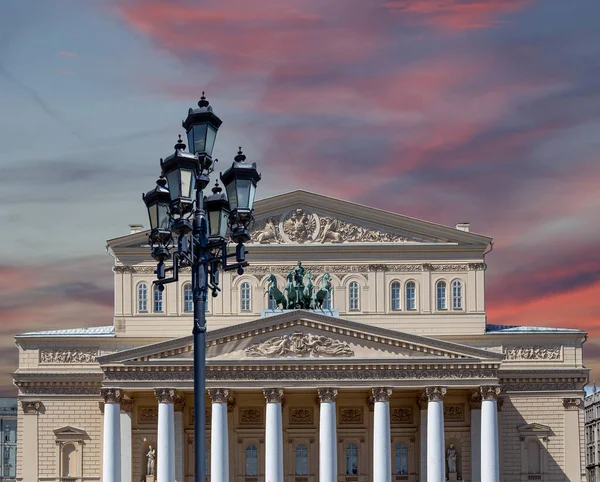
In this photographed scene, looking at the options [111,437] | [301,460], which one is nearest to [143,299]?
[111,437]

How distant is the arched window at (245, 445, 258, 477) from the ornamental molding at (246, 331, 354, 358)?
22.7 ft

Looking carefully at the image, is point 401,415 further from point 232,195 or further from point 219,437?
point 232,195

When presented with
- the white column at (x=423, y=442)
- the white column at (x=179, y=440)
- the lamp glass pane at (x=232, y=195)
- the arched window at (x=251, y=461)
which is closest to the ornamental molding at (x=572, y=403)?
the white column at (x=423, y=442)

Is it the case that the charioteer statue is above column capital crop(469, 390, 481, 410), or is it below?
above

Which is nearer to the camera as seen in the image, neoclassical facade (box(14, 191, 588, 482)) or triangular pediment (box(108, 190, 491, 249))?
neoclassical facade (box(14, 191, 588, 482))

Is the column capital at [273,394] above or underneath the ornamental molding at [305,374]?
underneath

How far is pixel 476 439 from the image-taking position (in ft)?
239

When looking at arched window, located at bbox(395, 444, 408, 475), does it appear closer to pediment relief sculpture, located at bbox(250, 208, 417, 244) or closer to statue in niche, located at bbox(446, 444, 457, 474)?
statue in niche, located at bbox(446, 444, 457, 474)

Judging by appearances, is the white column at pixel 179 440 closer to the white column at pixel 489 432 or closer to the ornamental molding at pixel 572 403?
the white column at pixel 489 432

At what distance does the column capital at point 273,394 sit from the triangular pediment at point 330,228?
984cm

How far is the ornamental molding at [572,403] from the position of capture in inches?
2938

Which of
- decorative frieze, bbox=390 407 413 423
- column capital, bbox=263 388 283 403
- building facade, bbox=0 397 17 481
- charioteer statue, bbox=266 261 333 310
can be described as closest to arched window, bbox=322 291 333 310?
charioteer statue, bbox=266 261 333 310

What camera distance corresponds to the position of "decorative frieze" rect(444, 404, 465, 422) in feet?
244

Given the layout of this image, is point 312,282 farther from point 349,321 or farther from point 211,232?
point 211,232
